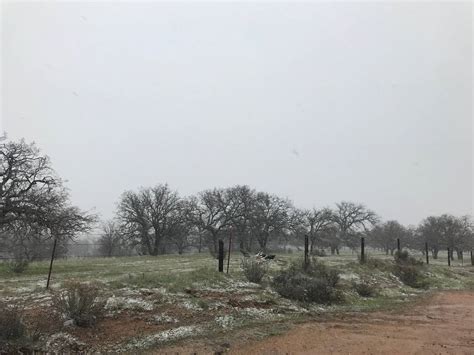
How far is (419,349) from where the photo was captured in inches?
390

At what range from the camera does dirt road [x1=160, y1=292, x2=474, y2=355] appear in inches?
379

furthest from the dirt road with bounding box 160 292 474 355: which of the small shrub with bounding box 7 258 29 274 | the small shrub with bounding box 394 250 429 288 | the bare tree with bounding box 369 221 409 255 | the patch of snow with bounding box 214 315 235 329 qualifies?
the bare tree with bounding box 369 221 409 255

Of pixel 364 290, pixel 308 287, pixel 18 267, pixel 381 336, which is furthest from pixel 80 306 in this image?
pixel 18 267

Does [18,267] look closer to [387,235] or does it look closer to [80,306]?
[80,306]

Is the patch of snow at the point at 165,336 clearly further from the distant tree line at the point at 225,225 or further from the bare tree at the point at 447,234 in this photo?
the bare tree at the point at 447,234

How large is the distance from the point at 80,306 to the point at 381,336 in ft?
27.4

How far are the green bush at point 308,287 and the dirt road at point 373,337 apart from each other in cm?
188

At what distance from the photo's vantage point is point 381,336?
11078 millimetres

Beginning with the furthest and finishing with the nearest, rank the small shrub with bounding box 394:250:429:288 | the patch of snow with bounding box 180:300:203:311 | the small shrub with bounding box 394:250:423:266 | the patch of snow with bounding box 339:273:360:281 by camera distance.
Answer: the small shrub with bounding box 394:250:423:266, the small shrub with bounding box 394:250:429:288, the patch of snow with bounding box 339:273:360:281, the patch of snow with bounding box 180:300:203:311

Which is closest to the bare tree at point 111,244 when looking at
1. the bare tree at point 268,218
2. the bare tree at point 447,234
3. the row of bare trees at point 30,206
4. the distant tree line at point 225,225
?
the distant tree line at point 225,225

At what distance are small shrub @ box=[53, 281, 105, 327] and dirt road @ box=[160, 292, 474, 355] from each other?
8.52 feet

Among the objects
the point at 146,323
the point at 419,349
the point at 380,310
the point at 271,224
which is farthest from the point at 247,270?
the point at 271,224

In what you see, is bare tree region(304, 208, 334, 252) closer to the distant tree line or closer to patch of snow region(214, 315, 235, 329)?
the distant tree line

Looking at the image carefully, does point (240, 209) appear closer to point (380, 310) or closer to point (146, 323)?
point (380, 310)
